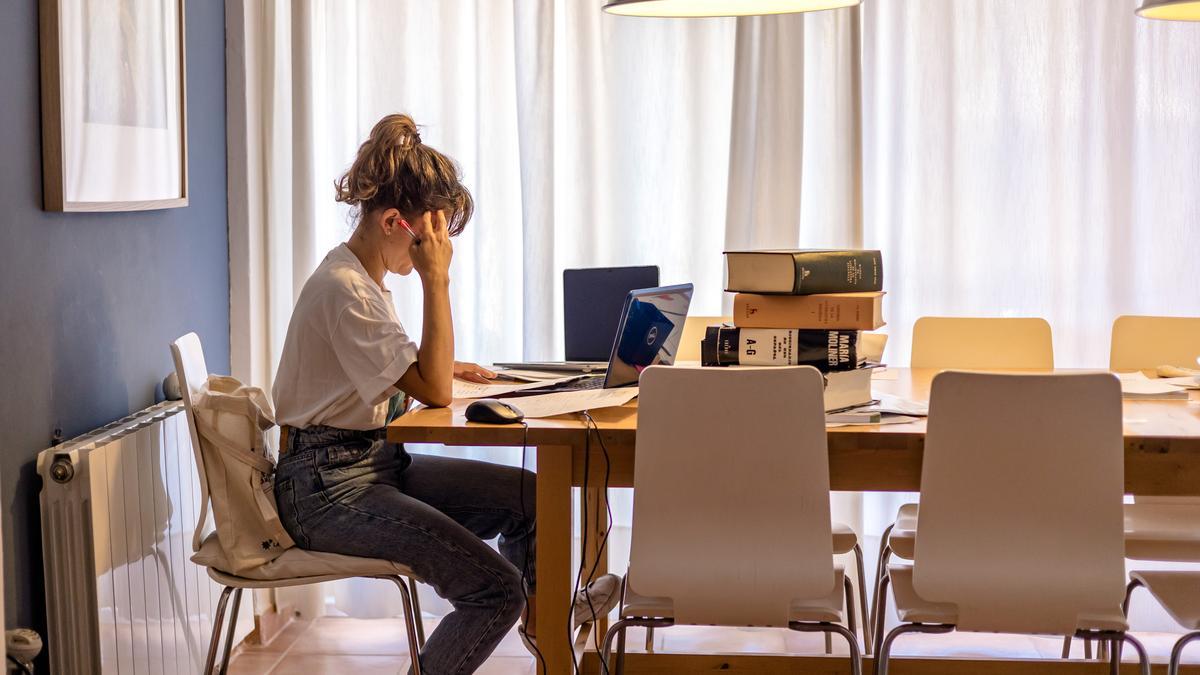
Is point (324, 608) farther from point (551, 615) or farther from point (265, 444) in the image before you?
point (551, 615)

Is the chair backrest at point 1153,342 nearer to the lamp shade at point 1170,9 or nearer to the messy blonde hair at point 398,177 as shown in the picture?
the lamp shade at point 1170,9

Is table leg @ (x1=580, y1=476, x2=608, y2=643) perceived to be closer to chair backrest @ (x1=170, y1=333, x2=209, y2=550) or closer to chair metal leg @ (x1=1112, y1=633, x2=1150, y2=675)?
chair backrest @ (x1=170, y1=333, x2=209, y2=550)

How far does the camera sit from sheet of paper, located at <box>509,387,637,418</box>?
2212 millimetres

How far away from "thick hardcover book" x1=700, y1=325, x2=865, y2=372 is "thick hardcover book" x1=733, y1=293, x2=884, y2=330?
2 centimetres

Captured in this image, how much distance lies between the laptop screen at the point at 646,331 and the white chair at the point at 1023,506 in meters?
0.56

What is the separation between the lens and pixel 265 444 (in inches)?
95.7

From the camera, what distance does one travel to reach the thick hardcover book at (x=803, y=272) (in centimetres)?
232

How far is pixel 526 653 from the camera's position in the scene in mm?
3254

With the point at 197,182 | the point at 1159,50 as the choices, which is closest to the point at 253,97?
the point at 197,182

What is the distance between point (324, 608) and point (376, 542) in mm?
1434

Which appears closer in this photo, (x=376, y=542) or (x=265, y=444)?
(x=376, y=542)

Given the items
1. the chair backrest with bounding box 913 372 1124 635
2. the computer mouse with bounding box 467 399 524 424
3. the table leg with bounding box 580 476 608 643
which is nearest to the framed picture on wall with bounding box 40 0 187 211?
the computer mouse with bounding box 467 399 524 424

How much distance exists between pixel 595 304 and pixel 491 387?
539 mm

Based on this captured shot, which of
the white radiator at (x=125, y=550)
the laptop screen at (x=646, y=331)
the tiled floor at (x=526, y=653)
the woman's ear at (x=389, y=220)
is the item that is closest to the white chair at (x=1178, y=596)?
the tiled floor at (x=526, y=653)
